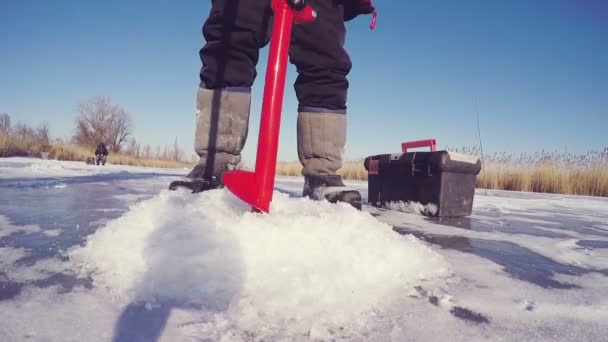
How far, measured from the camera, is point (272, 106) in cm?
88

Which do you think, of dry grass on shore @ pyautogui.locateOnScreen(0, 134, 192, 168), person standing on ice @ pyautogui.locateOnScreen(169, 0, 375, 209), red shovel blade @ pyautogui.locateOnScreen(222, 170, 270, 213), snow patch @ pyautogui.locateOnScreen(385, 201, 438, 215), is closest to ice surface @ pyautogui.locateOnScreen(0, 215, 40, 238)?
person standing on ice @ pyautogui.locateOnScreen(169, 0, 375, 209)

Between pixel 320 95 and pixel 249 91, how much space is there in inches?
12.4

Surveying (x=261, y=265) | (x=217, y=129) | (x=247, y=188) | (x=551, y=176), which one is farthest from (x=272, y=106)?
(x=551, y=176)

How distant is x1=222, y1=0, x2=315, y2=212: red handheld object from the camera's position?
2.82ft

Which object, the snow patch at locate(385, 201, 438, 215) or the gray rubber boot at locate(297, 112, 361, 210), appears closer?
the gray rubber boot at locate(297, 112, 361, 210)

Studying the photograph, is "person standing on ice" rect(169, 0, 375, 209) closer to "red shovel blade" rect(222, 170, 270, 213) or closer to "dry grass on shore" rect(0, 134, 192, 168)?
"red shovel blade" rect(222, 170, 270, 213)

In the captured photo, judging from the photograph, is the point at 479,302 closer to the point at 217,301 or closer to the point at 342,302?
the point at 342,302

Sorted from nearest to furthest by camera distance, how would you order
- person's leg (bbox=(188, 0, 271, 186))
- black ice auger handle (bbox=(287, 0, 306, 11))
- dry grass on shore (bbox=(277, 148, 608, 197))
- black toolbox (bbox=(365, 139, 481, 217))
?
1. black ice auger handle (bbox=(287, 0, 306, 11))
2. person's leg (bbox=(188, 0, 271, 186))
3. black toolbox (bbox=(365, 139, 481, 217))
4. dry grass on shore (bbox=(277, 148, 608, 197))

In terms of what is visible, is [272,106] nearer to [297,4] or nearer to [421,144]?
[297,4]

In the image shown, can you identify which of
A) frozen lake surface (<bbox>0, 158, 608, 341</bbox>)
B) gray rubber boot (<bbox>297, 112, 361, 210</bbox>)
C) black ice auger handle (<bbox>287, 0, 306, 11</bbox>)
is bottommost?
frozen lake surface (<bbox>0, 158, 608, 341</bbox>)

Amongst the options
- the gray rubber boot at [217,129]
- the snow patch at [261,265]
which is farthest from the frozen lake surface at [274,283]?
the gray rubber boot at [217,129]

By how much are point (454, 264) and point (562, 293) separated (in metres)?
0.22

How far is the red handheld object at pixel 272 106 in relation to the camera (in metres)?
0.86

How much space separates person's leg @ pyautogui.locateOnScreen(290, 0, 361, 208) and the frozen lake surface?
53 cm
